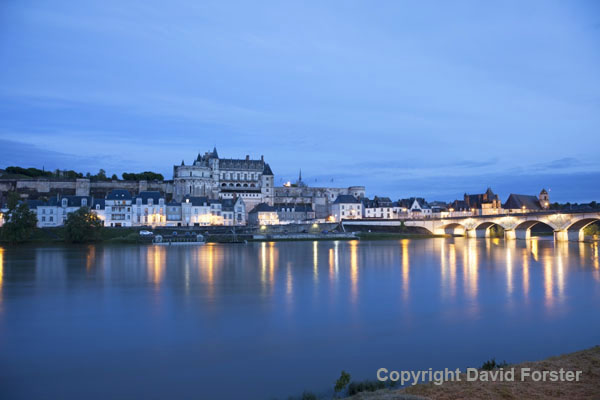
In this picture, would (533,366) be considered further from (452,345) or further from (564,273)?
(564,273)

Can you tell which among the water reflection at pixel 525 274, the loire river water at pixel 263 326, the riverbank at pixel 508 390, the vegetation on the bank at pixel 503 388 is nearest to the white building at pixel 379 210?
the water reflection at pixel 525 274

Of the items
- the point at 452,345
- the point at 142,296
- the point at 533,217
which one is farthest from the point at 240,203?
the point at 452,345

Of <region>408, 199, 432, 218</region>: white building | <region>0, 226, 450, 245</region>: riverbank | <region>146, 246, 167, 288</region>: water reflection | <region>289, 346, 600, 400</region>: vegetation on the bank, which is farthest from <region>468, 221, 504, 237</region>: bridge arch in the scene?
<region>289, 346, 600, 400</region>: vegetation on the bank

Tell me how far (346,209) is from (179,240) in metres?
26.9

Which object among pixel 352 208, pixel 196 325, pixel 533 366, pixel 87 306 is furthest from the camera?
pixel 352 208

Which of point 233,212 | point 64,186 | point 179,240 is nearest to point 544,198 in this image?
point 233,212

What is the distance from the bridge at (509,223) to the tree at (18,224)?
105 feet

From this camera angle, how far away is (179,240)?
41.6 metres

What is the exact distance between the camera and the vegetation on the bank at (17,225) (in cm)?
3700

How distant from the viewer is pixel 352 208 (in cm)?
6253

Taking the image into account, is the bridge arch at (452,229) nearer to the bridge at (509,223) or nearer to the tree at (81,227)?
the bridge at (509,223)

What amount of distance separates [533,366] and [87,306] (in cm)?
1208

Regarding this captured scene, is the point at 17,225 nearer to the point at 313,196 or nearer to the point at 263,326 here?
the point at 263,326

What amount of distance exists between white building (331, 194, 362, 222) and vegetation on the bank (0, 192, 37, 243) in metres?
36.1
